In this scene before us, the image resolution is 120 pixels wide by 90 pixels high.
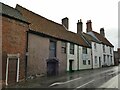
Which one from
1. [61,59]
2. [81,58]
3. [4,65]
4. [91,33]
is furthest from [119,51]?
[4,65]

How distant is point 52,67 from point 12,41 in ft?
26.2

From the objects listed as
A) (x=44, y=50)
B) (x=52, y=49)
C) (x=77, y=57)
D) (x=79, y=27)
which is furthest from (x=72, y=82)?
(x=79, y=27)

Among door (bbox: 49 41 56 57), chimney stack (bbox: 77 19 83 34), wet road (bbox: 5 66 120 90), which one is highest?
chimney stack (bbox: 77 19 83 34)

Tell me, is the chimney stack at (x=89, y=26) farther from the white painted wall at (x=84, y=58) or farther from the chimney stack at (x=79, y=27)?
the white painted wall at (x=84, y=58)

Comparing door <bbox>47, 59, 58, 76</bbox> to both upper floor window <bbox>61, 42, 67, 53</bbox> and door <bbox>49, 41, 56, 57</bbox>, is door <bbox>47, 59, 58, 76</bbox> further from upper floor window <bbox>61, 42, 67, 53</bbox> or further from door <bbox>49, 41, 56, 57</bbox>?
upper floor window <bbox>61, 42, 67, 53</bbox>

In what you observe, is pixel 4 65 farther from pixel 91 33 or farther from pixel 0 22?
pixel 91 33

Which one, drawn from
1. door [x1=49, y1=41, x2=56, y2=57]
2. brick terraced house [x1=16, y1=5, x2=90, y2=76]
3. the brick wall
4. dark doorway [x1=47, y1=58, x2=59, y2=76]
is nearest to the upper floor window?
brick terraced house [x1=16, y1=5, x2=90, y2=76]

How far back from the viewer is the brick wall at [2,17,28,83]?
1598cm

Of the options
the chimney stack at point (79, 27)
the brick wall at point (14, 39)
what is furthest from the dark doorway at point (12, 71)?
the chimney stack at point (79, 27)

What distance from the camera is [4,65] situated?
1565 cm

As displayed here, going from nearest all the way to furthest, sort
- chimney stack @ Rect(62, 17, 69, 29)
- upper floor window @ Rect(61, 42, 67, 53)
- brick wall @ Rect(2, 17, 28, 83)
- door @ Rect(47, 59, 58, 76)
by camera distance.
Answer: brick wall @ Rect(2, 17, 28, 83), door @ Rect(47, 59, 58, 76), upper floor window @ Rect(61, 42, 67, 53), chimney stack @ Rect(62, 17, 69, 29)

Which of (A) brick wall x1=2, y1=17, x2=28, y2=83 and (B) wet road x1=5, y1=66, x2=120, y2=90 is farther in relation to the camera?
(A) brick wall x1=2, y1=17, x2=28, y2=83

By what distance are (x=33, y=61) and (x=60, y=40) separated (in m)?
7.07

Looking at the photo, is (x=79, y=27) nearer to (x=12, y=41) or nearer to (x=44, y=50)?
(x=44, y=50)
